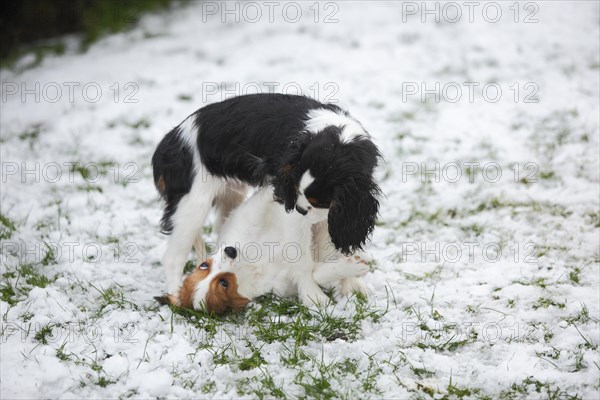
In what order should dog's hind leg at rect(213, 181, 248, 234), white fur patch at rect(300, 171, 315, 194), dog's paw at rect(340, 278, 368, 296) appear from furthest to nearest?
dog's hind leg at rect(213, 181, 248, 234) < dog's paw at rect(340, 278, 368, 296) < white fur patch at rect(300, 171, 315, 194)

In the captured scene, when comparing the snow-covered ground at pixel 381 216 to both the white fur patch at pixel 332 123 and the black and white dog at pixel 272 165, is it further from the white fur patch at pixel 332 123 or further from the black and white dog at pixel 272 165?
the white fur patch at pixel 332 123

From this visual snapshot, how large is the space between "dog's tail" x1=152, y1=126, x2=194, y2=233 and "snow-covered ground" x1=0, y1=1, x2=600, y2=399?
0.55 metres

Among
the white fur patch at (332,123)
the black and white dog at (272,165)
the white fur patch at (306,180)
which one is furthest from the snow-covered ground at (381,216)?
the white fur patch at (332,123)

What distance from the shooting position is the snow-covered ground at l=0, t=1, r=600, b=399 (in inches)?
114

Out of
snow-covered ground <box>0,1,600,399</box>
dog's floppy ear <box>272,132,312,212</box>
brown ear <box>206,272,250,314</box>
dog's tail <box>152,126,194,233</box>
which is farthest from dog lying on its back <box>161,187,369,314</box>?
dog's tail <box>152,126,194,233</box>

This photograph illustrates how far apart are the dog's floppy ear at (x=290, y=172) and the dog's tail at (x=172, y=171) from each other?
689 millimetres

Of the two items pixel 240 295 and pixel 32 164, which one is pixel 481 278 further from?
pixel 32 164

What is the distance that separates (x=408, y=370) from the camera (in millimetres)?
2877

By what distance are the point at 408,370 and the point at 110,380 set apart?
1399mm

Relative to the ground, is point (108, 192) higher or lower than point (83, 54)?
lower

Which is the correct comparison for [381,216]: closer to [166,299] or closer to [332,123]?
[332,123]

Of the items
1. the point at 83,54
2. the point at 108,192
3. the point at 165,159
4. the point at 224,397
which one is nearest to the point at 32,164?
the point at 108,192

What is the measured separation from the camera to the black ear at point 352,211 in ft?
10.1

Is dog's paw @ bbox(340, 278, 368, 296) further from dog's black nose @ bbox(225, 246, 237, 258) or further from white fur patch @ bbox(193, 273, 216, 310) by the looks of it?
white fur patch @ bbox(193, 273, 216, 310)
